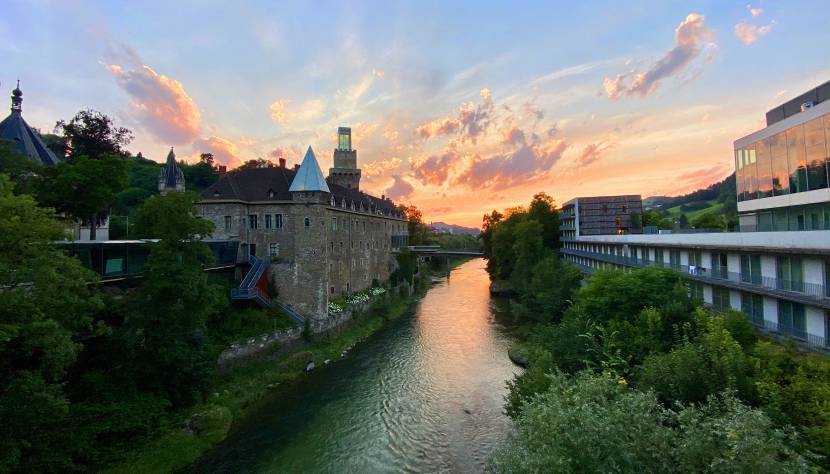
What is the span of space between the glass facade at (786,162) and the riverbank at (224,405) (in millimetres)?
33218

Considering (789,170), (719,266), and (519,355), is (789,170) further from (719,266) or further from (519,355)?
(519,355)

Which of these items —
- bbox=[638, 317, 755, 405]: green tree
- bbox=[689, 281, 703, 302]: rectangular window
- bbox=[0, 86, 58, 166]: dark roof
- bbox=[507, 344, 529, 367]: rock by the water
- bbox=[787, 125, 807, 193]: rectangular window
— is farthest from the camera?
bbox=[507, 344, 529, 367]: rock by the water

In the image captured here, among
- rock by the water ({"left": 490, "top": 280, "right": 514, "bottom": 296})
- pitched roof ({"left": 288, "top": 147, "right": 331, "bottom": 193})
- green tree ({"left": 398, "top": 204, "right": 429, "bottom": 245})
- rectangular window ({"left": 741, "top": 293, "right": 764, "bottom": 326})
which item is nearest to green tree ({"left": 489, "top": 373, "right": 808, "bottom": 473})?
rectangular window ({"left": 741, "top": 293, "right": 764, "bottom": 326})

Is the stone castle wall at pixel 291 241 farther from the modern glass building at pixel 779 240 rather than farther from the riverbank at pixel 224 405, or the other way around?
the modern glass building at pixel 779 240

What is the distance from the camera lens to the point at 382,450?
811 inches

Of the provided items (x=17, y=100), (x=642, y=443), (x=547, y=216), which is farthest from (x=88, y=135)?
(x=547, y=216)

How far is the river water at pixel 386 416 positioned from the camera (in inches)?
770

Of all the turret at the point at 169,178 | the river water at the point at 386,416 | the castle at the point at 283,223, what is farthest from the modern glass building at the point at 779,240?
the turret at the point at 169,178

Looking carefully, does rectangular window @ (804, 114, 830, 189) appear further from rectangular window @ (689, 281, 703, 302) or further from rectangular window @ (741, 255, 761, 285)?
rectangular window @ (689, 281, 703, 302)

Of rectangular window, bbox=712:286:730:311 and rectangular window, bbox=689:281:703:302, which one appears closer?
rectangular window, bbox=712:286:730:311

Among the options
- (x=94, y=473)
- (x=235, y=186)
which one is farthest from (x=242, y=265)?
(x=94, y=473)

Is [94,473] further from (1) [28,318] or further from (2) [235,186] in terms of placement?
(2) [235,186]

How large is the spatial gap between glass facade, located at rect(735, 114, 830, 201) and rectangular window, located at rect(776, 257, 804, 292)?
577 centimetres

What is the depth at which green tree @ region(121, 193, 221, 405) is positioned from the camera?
2114cm
